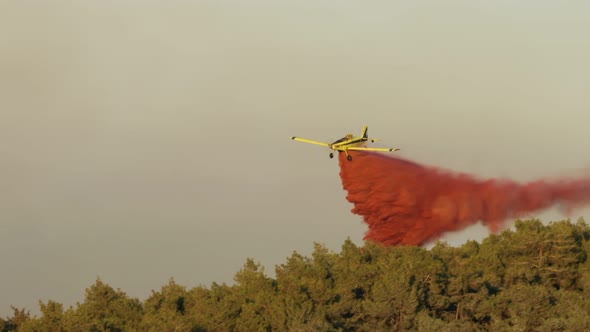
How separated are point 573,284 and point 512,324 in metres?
24.0

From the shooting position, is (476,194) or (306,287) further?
(476,194)

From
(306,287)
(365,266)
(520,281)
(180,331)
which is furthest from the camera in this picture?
(520,281)

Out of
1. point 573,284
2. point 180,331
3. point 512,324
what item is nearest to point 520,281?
point 573,284

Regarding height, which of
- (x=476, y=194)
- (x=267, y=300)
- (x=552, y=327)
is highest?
(x=476, y=194)

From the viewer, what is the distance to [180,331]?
96312 millimetres

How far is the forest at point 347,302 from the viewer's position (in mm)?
103438

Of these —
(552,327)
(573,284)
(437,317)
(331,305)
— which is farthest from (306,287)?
(573,284)

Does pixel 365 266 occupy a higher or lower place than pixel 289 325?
higher

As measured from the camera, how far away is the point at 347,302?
354 feet

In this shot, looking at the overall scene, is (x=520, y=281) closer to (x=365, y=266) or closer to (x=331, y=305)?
(x=365, y=266)

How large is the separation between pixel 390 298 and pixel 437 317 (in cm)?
633

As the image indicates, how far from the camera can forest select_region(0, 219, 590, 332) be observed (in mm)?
103438

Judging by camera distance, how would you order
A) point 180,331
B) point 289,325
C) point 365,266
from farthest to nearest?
point 365,266, point 289,325, point 180,331

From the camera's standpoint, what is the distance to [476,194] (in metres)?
131
